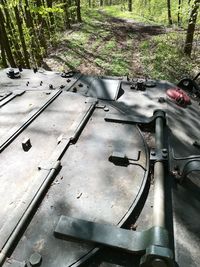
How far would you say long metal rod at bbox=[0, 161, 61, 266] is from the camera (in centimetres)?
179

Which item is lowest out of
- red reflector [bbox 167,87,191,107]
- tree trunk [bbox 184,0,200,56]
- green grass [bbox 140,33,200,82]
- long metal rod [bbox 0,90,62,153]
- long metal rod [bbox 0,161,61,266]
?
green grass [bbox 140,33,200,82]

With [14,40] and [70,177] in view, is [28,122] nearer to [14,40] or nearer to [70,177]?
[70,177]

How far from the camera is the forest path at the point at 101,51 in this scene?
12285 mm

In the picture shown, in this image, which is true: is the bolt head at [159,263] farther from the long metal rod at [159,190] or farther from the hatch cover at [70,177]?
the hatch cover at [70,177]

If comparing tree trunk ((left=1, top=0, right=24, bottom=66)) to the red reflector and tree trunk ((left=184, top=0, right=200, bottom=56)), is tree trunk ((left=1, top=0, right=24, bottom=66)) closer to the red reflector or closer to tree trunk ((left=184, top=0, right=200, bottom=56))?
tree trunk ((left=184, top=0, right=200, bottom=56))

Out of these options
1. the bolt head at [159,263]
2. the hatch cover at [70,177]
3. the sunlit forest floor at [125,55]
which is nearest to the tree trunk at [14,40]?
the sunlit forest floor at [125,55]

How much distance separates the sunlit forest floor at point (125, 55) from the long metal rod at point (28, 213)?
30.5 feet

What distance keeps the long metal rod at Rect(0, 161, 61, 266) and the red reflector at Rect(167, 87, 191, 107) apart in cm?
217

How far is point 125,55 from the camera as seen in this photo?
13.9 meters

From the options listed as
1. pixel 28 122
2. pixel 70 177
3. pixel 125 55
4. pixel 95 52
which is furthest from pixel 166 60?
pixel 70 177

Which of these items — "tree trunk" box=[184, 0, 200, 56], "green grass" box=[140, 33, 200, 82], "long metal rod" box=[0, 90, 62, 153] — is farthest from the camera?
"green grass" box=[140, 33, 200, 82]

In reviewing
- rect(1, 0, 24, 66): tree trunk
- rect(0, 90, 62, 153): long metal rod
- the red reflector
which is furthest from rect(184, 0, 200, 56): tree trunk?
rect(0, 90, 62, 153): long metal rod

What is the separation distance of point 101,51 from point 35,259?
1406 cm

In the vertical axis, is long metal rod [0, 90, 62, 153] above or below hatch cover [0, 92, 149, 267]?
above
